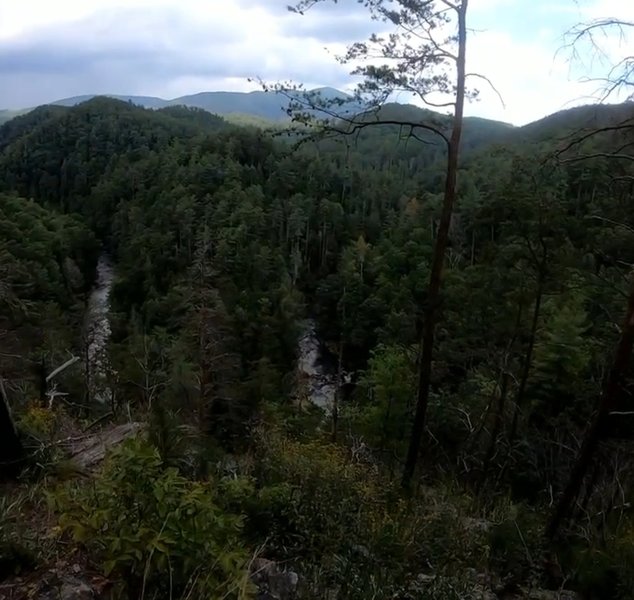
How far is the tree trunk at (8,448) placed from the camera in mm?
3658

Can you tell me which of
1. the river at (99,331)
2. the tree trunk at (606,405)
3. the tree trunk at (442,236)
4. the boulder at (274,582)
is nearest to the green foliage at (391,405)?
the tree trunk at (442,236)

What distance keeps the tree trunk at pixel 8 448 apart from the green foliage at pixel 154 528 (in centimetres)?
147

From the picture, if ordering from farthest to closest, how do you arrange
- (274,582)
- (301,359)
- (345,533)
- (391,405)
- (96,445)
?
(301,359) → (391,405) → (96,445) → (345,533) → (274,582)

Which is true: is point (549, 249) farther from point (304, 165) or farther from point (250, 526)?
point (304, 165)

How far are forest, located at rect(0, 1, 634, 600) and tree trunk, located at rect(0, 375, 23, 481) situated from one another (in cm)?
2

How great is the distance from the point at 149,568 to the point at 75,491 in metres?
0.85

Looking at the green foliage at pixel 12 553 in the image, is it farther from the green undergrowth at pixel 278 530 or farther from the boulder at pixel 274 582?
the boulder at pixel 274 582

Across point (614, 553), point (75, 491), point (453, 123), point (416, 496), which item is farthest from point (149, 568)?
point (453, 123)

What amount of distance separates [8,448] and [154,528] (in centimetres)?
192

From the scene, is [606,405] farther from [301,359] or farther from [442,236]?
[301,359]

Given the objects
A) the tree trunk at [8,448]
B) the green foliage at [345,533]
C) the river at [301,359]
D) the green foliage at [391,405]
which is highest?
the tree trunk at [8,448]

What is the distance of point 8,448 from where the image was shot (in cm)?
375

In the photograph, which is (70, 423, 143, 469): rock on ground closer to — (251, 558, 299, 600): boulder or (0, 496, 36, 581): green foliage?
(251, 558, 299, 600): boulder

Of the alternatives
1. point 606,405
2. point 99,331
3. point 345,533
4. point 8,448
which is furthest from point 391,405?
point 99,331
